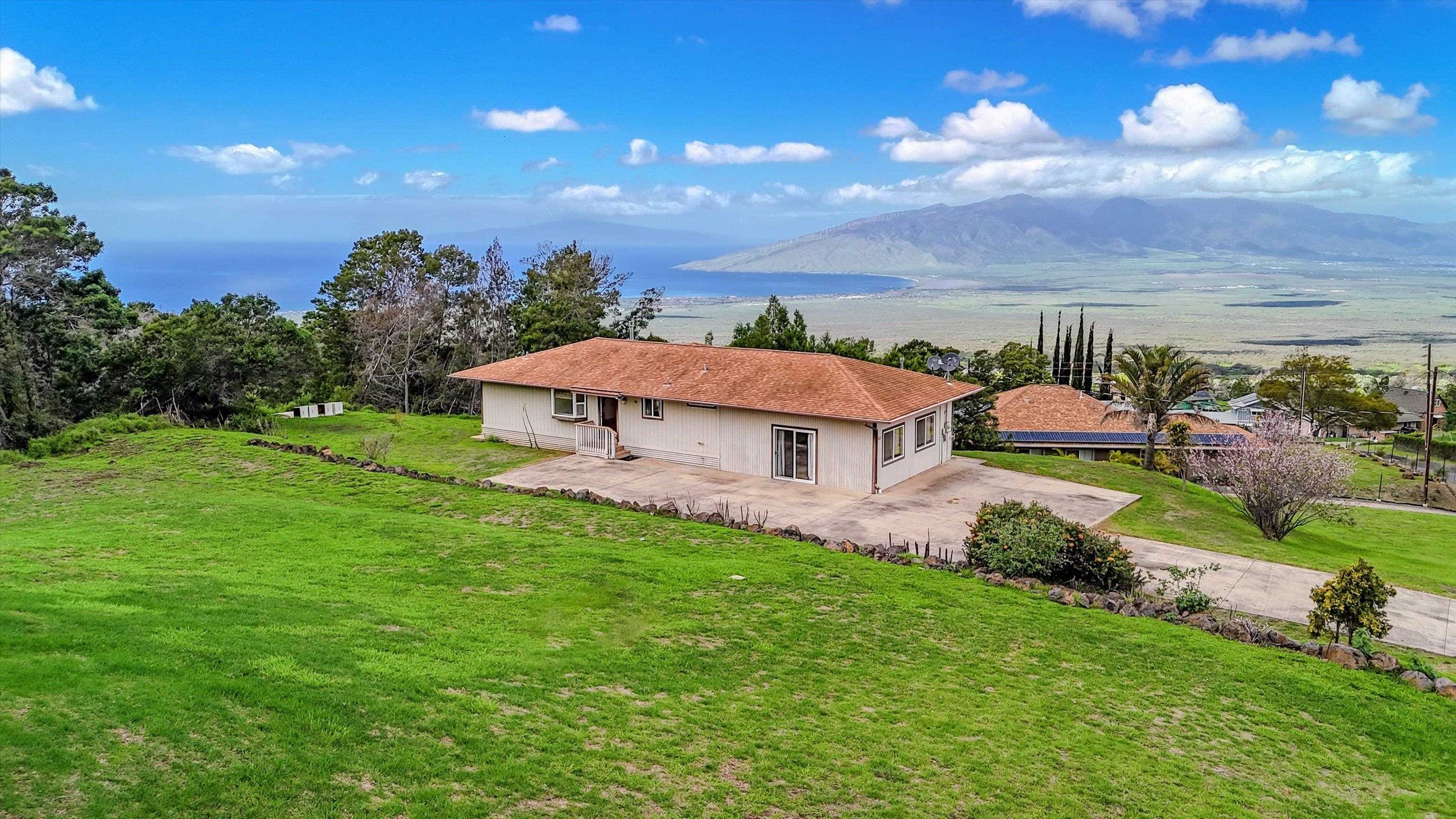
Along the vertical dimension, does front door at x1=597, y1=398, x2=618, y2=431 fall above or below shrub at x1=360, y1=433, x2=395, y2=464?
above

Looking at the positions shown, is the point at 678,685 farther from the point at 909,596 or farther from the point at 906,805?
the point at 909,596

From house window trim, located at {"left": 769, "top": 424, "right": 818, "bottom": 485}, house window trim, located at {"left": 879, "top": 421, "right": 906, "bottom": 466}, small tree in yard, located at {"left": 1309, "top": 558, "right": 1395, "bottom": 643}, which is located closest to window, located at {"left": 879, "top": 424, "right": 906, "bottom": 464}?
house window trim, located at {"left": 879, "top": 421, "right": 906, "bottom": 466}

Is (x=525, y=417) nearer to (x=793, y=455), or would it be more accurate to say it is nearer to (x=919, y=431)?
(x=793, y=455)

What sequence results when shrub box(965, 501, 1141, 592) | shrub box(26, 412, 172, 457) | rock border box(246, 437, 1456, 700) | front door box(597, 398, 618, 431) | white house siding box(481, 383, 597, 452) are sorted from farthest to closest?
white house siding box(481, 383, 597, 452)
front door box(597, 398, 618, 431)
shrub box(26, 412, 172, 457)
shrub box(965, 501, 1141, 592)
rock border box(246, 437, 1456, 700)

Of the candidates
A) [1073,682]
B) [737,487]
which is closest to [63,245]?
[737,487]

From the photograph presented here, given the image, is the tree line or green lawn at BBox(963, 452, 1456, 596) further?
the tree line

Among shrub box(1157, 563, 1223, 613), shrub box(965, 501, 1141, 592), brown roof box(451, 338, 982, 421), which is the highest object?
brown roof box(451, 338, 982, 421)

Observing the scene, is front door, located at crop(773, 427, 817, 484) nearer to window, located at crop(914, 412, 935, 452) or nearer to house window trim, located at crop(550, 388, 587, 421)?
window, located at crop(914, 412, 935, 452)
